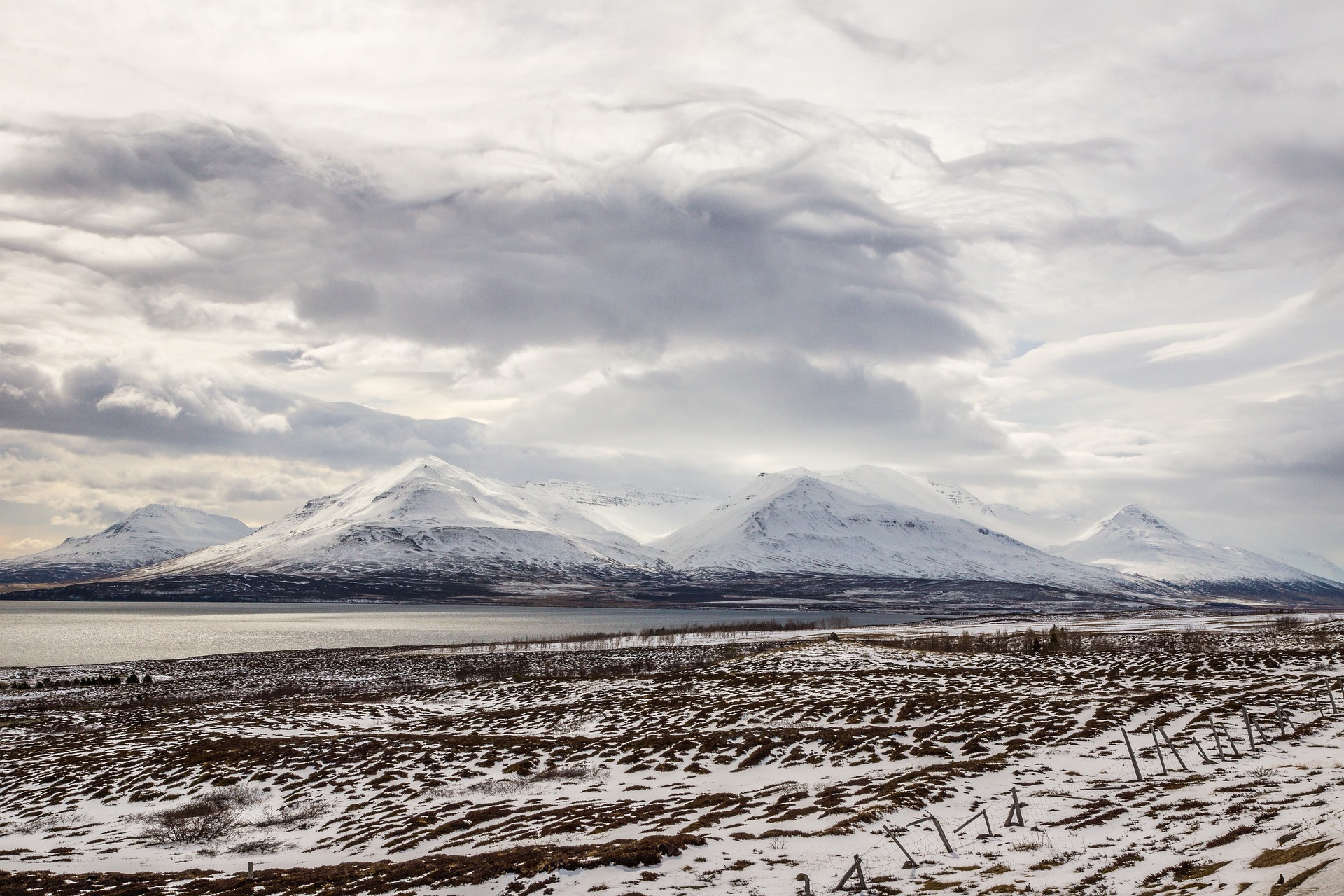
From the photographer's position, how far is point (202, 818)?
2469 cm

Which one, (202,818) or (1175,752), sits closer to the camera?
(1175,752)

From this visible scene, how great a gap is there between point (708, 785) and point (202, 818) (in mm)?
16000

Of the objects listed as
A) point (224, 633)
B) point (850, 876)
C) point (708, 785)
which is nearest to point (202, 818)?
point (708, 785)

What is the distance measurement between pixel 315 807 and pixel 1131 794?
24.0 m

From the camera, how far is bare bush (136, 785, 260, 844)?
23.2m

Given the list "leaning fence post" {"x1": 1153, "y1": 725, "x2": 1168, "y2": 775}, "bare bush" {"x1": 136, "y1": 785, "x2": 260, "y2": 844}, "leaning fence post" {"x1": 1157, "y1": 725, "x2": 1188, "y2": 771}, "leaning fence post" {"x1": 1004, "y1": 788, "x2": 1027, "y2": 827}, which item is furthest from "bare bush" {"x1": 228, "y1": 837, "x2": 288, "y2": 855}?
"leaning fence post" {"x1": 1157, "y1": 725, "x2": 1188, "y2": 771}

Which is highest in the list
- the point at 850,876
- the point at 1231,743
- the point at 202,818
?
the point at 850,876

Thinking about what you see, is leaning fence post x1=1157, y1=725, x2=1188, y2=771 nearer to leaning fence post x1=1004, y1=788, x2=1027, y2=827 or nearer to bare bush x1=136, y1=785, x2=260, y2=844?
leaning fence post x1=1004, y1=788, x2=1027, y2=827

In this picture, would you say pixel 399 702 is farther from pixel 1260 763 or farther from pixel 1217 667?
pixel 1217 667

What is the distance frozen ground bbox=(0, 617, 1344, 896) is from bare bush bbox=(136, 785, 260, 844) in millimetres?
109

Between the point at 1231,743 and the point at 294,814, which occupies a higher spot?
the point at 1231,743

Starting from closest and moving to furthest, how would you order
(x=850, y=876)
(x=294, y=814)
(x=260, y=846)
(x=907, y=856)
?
(x=850, y=876) → (x=907, y=856) → (x=260, y=846) → (x=294, y=814)

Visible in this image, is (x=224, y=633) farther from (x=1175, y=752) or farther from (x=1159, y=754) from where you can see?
(x=1175, y=752)

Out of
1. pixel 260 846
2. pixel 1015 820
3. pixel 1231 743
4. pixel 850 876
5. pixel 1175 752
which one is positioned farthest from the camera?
pixel 1231 743
